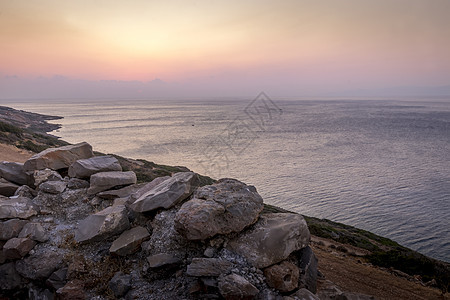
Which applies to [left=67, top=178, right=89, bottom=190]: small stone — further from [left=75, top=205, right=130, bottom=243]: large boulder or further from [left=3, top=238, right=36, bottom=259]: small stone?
[left=3, top=238, right=36, bottom=259]: small stone

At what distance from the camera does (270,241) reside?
7363 mm

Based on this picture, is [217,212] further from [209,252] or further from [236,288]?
[236,288]

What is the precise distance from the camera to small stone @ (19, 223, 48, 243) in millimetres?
8422

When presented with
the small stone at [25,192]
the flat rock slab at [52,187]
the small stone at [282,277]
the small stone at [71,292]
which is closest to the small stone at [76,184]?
the flat rock slab at [52,187]

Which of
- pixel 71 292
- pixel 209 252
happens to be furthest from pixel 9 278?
pixel 209 252

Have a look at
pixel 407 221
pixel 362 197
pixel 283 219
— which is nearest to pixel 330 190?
pixel 362 197

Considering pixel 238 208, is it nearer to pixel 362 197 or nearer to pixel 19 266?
pixel 19 266

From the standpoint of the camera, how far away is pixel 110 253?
7.98 metres

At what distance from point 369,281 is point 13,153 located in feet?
101

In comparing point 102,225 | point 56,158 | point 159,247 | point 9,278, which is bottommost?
point 9,278

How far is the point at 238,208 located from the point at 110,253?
380cm

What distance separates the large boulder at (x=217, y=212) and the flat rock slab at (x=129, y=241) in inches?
56.0

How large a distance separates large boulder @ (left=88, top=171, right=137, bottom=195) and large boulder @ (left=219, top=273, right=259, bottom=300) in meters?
6.07

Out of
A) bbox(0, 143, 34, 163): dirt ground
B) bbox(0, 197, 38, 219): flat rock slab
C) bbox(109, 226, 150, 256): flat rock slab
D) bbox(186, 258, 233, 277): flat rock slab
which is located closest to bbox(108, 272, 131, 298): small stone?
bbox(109, 226, 150, 256): flat rock slab
